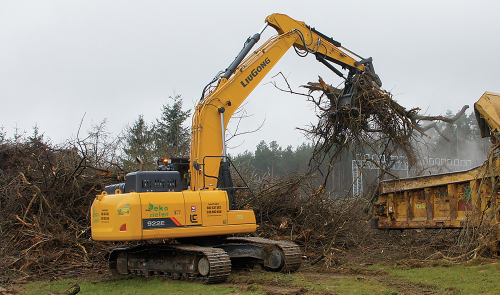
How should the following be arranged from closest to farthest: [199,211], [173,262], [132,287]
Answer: [132,287], [199,211], [173,262]

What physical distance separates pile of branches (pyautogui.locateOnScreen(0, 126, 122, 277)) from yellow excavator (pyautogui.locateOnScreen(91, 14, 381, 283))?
129cm

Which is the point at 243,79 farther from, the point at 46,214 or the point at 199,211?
the point at 46,214

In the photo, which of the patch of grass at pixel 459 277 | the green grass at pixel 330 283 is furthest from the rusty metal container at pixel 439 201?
the green grass at pixel 330 283

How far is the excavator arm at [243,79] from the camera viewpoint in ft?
25.5

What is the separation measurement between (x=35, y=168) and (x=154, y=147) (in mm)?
7998

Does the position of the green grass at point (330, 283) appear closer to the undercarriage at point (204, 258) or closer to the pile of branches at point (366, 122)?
the undercarriage at point (204, 258)

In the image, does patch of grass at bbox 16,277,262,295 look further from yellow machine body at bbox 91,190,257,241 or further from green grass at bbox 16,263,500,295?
yellow machine body at bbox 91,190,257,241

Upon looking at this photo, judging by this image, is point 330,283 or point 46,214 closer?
point 330,283

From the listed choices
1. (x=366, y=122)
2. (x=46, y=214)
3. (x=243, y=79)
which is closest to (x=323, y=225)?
(x=366, y=122)

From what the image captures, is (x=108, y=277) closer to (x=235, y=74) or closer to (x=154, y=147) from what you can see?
(x=235, y=74)

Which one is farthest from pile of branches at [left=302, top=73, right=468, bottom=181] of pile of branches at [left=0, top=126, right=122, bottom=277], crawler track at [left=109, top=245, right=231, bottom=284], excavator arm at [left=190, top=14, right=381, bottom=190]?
pile of branches at [left=0, top=126, right=122, bottom=277]

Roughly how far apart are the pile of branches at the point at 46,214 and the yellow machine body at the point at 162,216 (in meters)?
2.15

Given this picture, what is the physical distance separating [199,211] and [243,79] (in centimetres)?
280

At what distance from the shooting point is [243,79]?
8.59m
